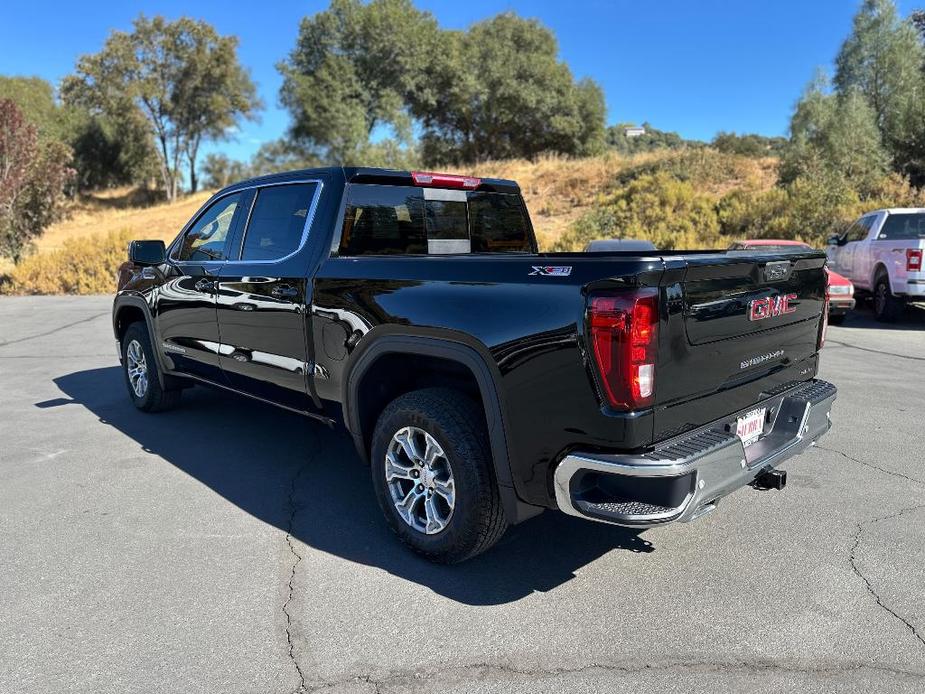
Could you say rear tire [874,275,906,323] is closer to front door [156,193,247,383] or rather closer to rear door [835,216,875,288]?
rear door [835,216,875,288]

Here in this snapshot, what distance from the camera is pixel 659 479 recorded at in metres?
2.64

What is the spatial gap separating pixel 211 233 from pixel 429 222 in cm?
178

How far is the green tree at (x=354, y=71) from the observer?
118 feet

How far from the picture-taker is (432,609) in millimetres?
3084

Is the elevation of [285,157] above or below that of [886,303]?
above

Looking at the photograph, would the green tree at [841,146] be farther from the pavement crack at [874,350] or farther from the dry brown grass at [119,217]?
the dry brown grass at [119,217]

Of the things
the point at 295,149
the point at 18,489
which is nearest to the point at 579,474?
the point at 18,489

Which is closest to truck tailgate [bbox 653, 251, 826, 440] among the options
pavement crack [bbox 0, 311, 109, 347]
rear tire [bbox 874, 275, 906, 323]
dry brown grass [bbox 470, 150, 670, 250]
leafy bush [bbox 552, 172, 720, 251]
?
rear tire [bbox 874, 275, 906, 323]

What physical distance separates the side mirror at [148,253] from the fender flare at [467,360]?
2808mm

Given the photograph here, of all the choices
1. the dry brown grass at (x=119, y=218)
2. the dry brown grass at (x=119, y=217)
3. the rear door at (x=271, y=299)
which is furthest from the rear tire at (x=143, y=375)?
the dry brown grass at (x=119, y=218)

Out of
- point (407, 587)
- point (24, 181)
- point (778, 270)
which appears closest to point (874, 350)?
point (778, 270)

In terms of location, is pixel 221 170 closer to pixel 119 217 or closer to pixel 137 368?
pixel 119 217

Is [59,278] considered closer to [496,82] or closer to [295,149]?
[295,149]

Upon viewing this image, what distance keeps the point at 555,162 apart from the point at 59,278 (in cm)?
2071
